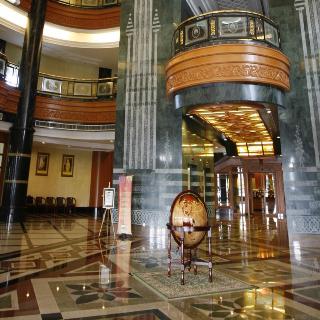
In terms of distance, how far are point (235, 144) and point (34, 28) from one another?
8.89 meters

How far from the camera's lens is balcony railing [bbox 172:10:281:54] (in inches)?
248

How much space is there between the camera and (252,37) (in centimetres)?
626

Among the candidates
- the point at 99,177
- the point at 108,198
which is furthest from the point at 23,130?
the point at 99,177

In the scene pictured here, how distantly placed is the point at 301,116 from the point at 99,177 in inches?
379

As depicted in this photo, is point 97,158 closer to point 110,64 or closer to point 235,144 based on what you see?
point 110,64

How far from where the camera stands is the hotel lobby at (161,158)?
278 cm

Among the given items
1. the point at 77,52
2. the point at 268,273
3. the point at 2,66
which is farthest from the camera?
the point at 77,52

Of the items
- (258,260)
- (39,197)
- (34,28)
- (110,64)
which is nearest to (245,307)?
(258,260)

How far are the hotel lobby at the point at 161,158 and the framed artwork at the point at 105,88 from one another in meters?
0.04

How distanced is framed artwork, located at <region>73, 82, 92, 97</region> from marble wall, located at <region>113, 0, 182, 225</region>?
327 cm

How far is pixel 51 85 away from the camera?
11242mm

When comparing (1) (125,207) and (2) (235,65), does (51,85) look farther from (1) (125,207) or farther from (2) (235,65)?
(2) (235,65)

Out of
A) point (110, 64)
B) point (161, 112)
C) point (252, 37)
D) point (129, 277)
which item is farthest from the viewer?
point (110, 64)

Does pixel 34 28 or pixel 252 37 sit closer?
pixel 252 37
